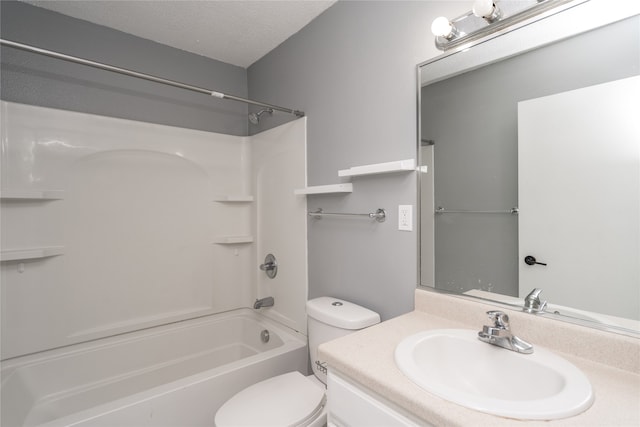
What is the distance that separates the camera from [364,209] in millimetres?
1550

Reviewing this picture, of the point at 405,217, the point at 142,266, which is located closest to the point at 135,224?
the point at 142,266

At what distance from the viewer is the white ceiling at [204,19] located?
1712 mm

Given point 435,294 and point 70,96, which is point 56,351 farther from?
point 435,294

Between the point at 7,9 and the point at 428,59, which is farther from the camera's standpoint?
the point at 7,9

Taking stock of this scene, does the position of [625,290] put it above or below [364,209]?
below

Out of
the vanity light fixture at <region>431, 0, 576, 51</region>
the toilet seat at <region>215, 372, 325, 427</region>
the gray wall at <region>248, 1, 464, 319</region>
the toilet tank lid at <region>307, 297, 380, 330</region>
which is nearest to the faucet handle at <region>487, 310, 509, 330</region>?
the gray wall at <region>248, 1, 464, 319</region>

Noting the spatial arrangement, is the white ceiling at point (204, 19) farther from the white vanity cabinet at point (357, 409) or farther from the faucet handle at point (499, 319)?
the white vanity cabinet at point (357, 409)

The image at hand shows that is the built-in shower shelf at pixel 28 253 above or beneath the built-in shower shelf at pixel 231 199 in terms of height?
beneath

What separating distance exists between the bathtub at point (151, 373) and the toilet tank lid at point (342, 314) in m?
0.41

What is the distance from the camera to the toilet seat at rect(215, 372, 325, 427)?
118cm

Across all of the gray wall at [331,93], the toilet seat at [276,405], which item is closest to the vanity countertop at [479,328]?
the gray wall at [331,93]

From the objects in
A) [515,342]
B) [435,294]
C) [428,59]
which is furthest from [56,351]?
[428,59]

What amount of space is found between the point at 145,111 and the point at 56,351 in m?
1.60

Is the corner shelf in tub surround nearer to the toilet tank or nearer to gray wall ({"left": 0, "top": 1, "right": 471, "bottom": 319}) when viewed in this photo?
gray wall ({"left": 0, "top": 1, "right": 471, "bottom": 319})
